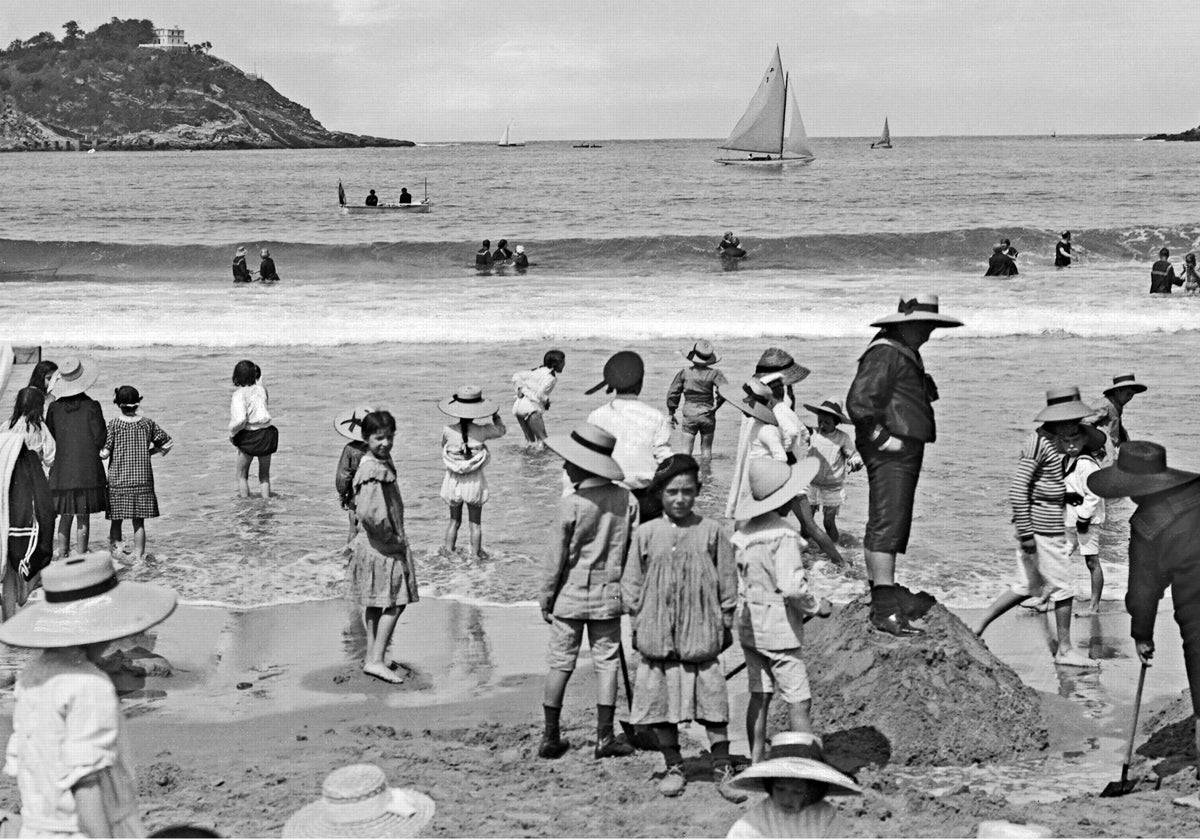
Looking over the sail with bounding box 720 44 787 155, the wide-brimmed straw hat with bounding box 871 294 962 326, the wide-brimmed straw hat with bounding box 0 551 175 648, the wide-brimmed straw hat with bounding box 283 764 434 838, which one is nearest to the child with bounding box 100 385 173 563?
the wide-brimmed straw hat with bounding box 871 294 962 326

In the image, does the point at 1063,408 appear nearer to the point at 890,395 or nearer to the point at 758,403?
the point at 890,395

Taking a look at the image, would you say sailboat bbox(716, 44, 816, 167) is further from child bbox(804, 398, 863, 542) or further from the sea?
child bbox(804, 398, 863, 542)

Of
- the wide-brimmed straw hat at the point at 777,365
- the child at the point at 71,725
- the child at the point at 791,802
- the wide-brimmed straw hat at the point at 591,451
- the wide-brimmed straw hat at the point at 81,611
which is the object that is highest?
the wide-brimmed straw hat at the point at 777,365

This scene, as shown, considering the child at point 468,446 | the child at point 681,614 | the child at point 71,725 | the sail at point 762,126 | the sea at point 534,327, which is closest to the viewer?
the child at point 71,725

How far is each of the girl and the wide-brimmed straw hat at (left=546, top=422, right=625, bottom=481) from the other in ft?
11.9

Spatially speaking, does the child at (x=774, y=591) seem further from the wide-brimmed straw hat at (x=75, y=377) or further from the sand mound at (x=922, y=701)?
the wide-brimmed straw hat at (x=75, y=377)

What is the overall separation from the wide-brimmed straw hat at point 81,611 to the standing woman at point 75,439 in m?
5.21

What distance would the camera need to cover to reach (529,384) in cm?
1312

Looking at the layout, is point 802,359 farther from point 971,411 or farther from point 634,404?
point 634,404

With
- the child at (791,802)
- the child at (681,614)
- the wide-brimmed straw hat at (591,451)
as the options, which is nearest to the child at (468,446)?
the wide-brimmed straw hat at (591,451)

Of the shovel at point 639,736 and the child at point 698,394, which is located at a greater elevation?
the child at point 698,394

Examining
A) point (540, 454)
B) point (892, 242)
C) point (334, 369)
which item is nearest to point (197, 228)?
point (892, 242)

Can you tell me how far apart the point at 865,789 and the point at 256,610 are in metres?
4.82

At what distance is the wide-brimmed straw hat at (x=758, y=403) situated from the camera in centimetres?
898
